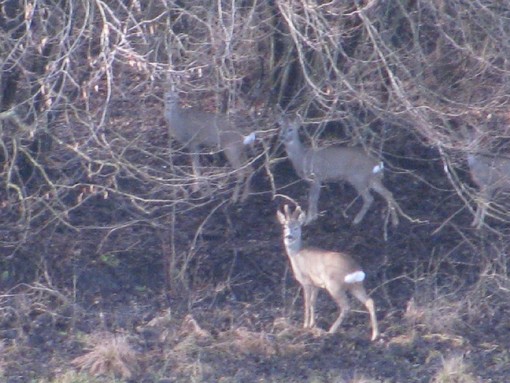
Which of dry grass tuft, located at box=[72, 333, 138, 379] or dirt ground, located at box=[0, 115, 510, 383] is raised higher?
dry grass tuft, located at box=[72, 333, 138, 379]

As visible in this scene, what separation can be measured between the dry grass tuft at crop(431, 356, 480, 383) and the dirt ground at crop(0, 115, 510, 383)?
1 cm

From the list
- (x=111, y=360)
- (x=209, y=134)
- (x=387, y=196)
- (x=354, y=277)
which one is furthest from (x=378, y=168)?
(x=111, y=360)

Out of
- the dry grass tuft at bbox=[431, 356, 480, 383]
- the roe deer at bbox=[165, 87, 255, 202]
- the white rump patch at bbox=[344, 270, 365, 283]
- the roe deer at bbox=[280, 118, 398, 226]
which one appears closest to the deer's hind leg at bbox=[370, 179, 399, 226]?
the roe deer at bbox=[280, 118, 398, 226]

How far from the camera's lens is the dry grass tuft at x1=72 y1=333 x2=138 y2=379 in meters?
9.09

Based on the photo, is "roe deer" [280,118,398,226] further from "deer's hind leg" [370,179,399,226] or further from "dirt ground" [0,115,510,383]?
"dirt ground" [0,115,510,383]

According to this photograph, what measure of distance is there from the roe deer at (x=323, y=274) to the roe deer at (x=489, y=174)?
1.91 metres

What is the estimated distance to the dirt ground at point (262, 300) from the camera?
9.33 m

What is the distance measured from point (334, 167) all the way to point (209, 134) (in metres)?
1.25

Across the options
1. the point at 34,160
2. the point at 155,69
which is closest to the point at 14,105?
the point at 34,160

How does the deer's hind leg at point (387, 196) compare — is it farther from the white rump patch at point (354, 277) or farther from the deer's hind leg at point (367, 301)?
the white rump patch at point (354, 277)

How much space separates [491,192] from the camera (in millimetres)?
11781

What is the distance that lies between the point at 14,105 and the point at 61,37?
1472 mm

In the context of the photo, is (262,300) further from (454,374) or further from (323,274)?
(454,374)

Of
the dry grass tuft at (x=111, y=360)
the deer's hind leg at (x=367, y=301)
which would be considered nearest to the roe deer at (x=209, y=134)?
the deer's hind leg at (x=367, y=301)
